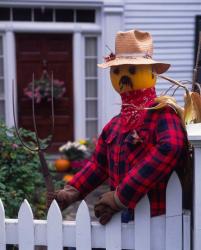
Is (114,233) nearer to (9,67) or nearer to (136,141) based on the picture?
(136,141)

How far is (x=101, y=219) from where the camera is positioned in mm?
1739

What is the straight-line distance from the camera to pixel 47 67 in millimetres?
6625

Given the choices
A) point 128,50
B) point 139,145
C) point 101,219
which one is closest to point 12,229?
point 101,219

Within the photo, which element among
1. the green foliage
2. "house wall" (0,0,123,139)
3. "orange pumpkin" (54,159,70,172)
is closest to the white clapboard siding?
"house wall" (0,0,123,139)

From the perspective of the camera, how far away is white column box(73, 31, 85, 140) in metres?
6.49

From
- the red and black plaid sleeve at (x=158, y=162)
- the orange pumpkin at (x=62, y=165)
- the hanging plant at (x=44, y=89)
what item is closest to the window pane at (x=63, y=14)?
the hanging plant at (x=44, y=89)

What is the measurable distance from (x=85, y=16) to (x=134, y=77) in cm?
485

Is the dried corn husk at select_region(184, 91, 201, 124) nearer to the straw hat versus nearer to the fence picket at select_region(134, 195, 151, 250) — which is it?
the straw hat

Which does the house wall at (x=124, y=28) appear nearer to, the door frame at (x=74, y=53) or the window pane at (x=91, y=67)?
the door frame at (x=74, y=53)

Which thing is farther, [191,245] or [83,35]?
[83,35]

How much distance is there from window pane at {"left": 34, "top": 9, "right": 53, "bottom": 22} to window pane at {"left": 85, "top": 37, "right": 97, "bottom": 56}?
667 mm

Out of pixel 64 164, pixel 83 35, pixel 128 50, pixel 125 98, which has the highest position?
pixel 83 35

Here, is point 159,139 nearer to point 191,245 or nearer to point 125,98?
point 125,98

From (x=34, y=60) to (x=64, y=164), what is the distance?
168 cm
